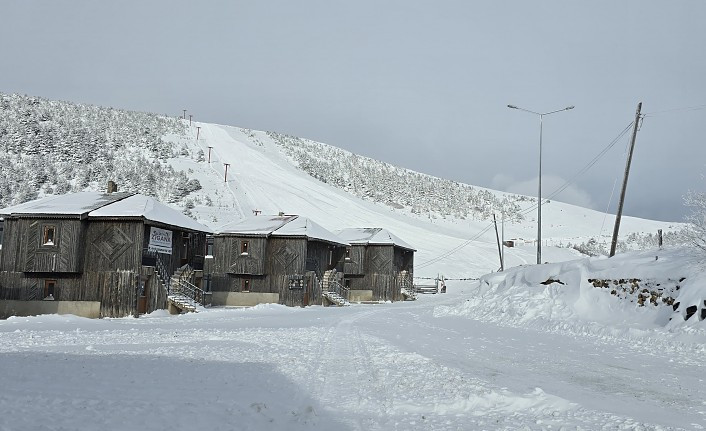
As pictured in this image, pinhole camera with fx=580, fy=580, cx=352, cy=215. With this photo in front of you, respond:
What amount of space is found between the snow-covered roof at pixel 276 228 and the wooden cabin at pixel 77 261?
1242cm

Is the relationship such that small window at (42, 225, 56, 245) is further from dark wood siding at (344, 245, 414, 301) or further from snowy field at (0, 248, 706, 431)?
dark wood siding at (344, 245, 414, 301)

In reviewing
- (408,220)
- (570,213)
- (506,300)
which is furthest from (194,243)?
(570,213)

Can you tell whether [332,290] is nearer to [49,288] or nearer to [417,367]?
[49,288]

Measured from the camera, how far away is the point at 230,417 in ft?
26.6

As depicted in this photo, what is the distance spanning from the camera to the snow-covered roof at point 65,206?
34469 millimetres

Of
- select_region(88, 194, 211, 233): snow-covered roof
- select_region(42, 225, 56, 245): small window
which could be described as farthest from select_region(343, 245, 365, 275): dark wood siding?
select_region(42, 225, 56, 245): small window

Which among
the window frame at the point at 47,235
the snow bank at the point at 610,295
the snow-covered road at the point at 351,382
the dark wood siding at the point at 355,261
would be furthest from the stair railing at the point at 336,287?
the snow-covered road at the point at 351,382

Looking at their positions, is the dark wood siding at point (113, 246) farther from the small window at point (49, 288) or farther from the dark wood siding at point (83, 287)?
the small window at point (49, 288)

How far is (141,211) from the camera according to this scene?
35.0 meters

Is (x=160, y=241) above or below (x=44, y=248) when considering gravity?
above

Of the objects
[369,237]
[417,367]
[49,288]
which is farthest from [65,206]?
[369,237]

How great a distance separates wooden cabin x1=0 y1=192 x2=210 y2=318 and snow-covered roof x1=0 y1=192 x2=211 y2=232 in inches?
2.4

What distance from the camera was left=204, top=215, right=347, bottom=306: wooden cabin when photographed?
47156 millimetres

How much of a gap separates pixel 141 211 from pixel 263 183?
69643mm
